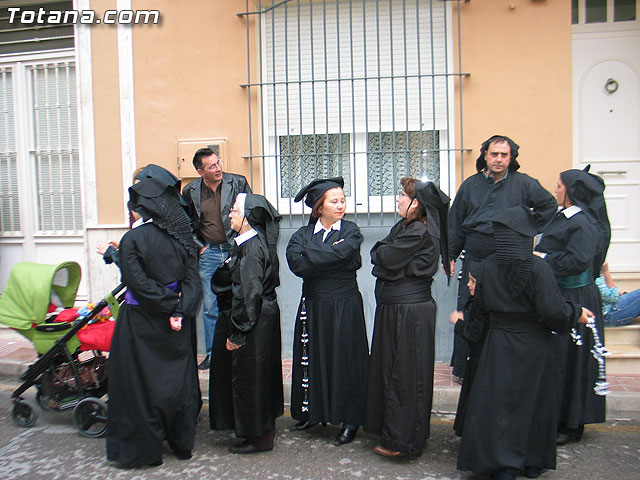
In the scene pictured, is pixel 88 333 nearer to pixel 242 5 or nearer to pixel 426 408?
pixel 426 408

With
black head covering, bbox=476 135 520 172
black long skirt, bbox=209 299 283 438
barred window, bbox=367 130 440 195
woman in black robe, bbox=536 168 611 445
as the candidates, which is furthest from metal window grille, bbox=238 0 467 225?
black long skirt, bbox=209 299 283 438

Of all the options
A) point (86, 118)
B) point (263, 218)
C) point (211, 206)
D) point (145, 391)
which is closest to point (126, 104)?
point (86, 118)

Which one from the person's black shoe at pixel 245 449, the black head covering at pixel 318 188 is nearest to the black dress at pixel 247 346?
the person's black shoe at pixel 245 449

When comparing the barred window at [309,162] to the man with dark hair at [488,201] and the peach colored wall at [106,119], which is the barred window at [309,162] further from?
the peach colored wall at [106,119]

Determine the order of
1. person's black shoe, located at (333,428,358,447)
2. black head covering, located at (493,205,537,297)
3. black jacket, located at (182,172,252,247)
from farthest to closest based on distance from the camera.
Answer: black jacket, located at (182,172,252,247) → person's black shoe, located at (333,428,358,447) → black head covering, located at (493,205,537,297)

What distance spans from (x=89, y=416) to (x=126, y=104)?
3.50 metres

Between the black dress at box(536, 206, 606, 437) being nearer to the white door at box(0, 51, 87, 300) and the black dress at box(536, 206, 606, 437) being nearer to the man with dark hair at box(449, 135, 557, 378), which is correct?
the man with dark hair at box(449, 135, 557, 378)

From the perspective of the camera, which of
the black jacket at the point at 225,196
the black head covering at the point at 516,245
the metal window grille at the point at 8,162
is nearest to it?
the black head covering at the point at 516,245

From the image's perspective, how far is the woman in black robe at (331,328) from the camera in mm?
4230

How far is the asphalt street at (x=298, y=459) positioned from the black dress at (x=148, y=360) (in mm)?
186

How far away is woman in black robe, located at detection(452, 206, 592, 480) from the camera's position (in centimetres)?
341

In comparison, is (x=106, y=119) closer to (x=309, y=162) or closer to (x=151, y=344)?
(x=309, y=162)

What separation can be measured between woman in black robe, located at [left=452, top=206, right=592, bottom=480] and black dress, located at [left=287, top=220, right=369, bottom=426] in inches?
35.1

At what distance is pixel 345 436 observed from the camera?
4.28m
